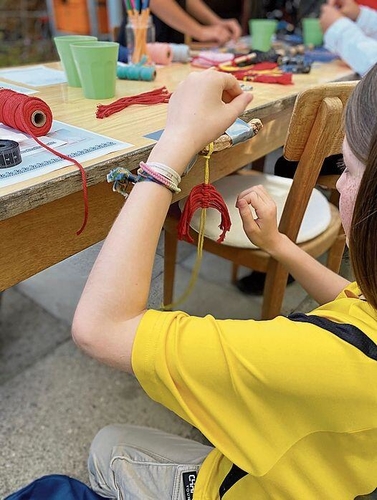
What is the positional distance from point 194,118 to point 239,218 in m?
0.47

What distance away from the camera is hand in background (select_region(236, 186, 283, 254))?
0.70 m

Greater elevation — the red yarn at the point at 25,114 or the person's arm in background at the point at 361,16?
the person's arm in background at the point at 361,16

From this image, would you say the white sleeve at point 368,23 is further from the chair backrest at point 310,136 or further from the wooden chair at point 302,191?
the chair backrest at point 310,136

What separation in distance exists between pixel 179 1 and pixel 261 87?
99 cm

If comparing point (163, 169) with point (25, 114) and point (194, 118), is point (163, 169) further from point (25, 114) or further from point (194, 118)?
point (25, 114)

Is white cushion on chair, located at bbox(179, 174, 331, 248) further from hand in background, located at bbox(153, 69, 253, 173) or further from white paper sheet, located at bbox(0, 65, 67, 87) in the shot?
white paper sheet, located at bbox(0, 65, 67, 87)

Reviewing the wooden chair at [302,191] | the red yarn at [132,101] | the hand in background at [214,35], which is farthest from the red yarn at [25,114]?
the hand in background at [214,35]

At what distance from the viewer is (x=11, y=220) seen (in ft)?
1.78

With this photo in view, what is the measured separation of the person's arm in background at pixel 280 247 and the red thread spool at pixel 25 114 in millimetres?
300

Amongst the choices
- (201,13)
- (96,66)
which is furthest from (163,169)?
(201,13)

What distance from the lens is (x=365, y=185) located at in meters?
0.43

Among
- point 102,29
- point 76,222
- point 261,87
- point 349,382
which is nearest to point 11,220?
point 76,222

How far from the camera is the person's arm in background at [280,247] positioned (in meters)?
0.70

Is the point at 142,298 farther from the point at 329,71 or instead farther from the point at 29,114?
the point at 329,71
